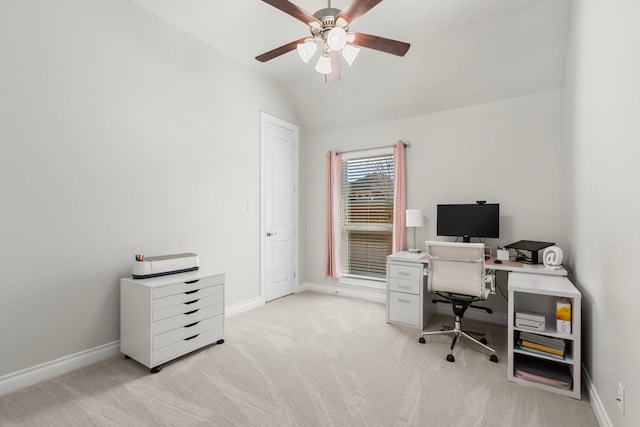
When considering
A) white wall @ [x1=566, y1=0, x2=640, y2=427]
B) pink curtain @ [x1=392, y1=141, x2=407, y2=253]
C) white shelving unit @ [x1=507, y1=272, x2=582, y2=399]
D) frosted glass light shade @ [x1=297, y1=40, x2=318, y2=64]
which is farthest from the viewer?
pink curtain @ [x1=392, y1=141, x2=407, y2=253]

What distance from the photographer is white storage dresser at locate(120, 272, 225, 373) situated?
2295 millimetres

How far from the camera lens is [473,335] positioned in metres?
2.92

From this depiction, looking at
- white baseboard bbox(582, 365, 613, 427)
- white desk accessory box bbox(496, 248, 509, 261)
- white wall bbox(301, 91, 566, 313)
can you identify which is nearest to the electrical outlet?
white baseboard bbox(582, 365, 613, 427)

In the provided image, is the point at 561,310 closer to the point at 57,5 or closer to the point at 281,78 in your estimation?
the point at 281,78

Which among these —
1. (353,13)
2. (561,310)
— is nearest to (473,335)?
(561,310)

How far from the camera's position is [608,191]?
166 cm

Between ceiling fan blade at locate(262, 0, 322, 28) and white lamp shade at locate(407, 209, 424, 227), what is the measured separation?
2327 mm

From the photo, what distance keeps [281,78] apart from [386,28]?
169 centimetres

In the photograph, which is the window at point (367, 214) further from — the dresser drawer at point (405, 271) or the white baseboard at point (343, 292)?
the dresser drawer at point (405, 271)

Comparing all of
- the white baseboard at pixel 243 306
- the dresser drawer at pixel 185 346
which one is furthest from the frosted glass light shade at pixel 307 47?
the white baseboard at pixel 243 306

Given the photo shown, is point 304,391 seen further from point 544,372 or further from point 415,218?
point 415,218

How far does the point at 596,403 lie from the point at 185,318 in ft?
9.72

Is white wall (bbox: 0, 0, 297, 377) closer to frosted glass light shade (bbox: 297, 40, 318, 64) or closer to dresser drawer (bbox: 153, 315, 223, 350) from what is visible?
dresser drawer (bbox: 153, 315, 223, 350)

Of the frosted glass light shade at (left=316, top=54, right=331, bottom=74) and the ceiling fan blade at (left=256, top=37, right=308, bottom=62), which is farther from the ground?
the ceiling fan blade at (left=256, top=37, right=308, bottom=62)
